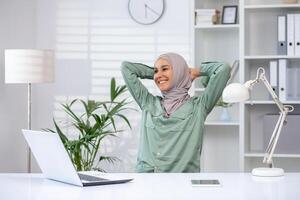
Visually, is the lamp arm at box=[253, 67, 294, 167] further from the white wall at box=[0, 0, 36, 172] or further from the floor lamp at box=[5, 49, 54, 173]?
the white wall at box=[0, 0, 36, 172]

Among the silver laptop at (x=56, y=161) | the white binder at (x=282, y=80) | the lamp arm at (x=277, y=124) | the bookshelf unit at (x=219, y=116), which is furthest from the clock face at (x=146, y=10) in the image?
the silver laptop at (x=56, y=161)

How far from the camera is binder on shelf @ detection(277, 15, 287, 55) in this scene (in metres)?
4.39

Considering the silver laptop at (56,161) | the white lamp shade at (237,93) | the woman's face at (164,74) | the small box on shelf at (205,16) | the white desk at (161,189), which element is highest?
the small box on shelf at (205,16)

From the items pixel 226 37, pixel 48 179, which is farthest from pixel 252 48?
pixel 48 179

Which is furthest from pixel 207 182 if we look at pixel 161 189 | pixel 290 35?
pixel 290 35

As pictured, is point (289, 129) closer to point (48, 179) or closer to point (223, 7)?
point (223, 7)

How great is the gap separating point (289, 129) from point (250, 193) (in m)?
2.25

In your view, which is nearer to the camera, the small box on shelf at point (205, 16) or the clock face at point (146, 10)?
the small box on shelf at point (205, 16)

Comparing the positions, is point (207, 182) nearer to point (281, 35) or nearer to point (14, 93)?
point (281, 35)

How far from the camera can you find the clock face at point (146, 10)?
4.88m

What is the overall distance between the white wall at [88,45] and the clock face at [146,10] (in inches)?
1.8

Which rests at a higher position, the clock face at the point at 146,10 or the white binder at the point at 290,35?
the clock face at the point at 146,10

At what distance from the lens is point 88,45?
5016mm

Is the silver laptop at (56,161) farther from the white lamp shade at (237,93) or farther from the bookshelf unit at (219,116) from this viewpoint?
the bookshelf unit at (219,116)
